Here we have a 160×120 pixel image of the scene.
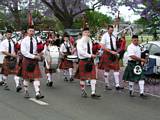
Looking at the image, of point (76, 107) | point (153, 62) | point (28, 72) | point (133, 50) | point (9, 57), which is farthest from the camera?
point (153, 62)

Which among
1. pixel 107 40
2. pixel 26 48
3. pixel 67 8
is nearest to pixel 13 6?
pixel 67 8

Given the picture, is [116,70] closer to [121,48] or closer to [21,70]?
[121,48]

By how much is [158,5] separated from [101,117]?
6.74m

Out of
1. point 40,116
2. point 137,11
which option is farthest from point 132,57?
point 137,11

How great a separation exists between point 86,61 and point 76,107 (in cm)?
190

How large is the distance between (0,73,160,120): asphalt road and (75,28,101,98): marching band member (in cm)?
47

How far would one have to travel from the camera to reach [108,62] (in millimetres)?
13797

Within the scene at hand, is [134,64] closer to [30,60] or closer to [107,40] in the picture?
[107,40]

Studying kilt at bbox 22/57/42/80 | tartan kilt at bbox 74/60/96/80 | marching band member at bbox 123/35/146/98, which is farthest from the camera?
marching band member at bbox 123/35/146/98

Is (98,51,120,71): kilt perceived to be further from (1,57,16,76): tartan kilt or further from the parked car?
(1,57,16,76): tartan kilt

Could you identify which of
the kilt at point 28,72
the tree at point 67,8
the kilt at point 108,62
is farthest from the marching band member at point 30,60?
the tree at point 67,8

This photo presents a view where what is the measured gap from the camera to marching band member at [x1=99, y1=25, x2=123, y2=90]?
1354cm

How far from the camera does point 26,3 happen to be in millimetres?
38594

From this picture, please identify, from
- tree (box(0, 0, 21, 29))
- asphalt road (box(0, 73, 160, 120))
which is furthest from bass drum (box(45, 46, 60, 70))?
tree (box(0, 0, 21, 29))
